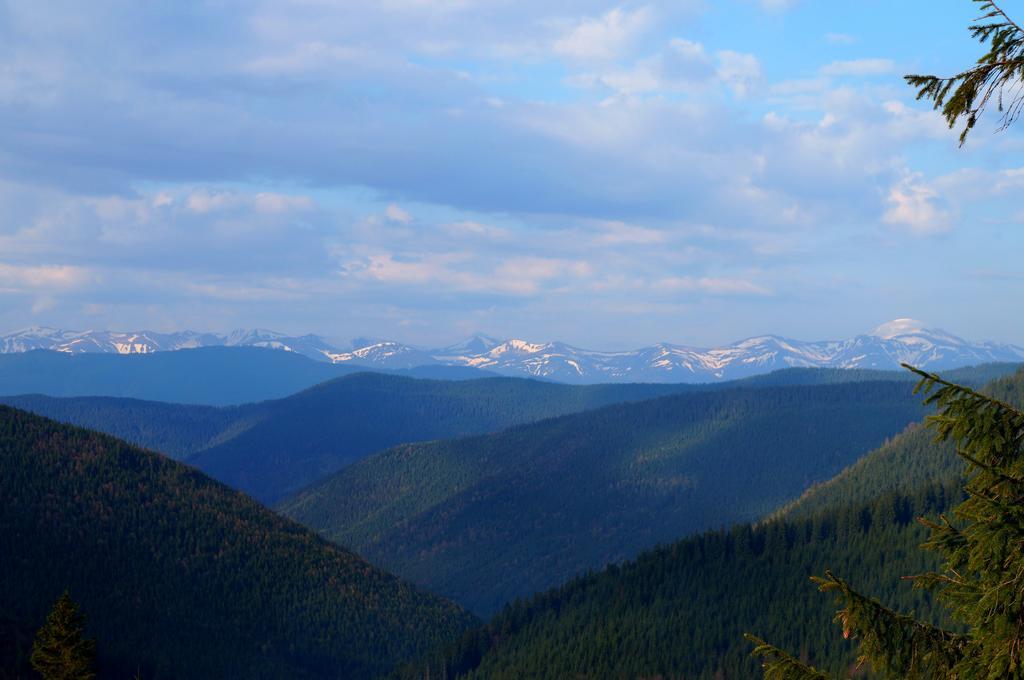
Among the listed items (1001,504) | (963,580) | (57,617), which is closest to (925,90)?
(1001,504)

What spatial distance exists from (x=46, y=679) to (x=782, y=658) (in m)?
69.5

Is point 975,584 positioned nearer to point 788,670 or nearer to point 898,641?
point 898,641

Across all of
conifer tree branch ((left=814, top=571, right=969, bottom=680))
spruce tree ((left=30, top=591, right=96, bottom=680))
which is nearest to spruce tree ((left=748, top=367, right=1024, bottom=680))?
conifer tree branch ((left=814, top=571, right=969, bottom=680))

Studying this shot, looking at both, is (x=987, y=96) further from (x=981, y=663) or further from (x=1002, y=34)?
(x=981, y=663)

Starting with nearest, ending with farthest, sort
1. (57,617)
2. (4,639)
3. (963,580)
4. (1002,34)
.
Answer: (1002,34), (963,580), (57,617), (4,639)

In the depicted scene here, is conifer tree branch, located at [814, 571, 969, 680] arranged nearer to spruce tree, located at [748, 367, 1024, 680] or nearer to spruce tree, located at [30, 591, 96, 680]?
spruce tree, located at [748, 367, 1024, 680]

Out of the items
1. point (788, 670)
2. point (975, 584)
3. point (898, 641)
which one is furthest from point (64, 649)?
point (975, 584)

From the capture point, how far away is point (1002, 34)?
22.1m

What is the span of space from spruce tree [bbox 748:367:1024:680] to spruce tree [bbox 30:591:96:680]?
218 feet

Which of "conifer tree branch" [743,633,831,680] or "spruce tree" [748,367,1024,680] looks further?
"conifer tree branch" [743,633,831,680]

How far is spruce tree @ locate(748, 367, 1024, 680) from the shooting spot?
74.2 ft

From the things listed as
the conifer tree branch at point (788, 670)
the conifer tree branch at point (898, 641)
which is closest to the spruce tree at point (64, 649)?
the conifer tree branch at point (788, 670)

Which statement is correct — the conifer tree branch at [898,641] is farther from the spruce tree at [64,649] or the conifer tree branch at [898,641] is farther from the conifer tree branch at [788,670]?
the spruce tree at [64,649]

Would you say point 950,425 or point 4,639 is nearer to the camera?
point 950,425
